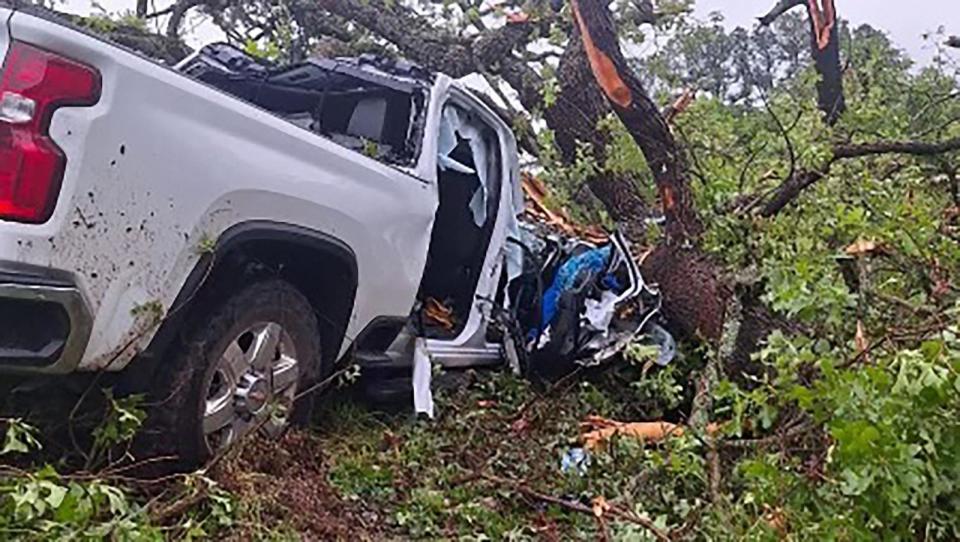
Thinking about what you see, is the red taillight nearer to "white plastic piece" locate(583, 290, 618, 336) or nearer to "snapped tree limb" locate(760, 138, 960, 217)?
"white plastic piece" locate(583, 290, 618, 336)

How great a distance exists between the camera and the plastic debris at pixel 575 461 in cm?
389

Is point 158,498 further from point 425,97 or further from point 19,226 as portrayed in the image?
point 425,97

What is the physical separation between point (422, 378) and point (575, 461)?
846 millimetres

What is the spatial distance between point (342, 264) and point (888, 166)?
13.7 ft

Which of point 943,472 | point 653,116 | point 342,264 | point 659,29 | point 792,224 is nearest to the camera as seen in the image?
point 943,472

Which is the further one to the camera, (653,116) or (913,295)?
(653,116)

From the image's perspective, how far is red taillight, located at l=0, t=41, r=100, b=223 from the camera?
8.43 ft

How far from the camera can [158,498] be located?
2943mm

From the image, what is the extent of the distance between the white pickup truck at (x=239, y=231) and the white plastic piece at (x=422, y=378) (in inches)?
3.1

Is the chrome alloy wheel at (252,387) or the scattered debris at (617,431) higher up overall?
the chrome alloy wheel at (252,387)

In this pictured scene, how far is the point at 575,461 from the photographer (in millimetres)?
3990

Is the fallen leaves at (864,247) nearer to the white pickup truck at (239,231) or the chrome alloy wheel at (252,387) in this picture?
the white pickup truck at (239,231)

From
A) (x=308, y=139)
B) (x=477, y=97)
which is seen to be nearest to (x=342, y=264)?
(x=308, y=139)

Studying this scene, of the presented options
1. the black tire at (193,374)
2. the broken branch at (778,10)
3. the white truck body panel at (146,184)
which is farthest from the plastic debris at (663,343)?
the broken branch at (778,10)
